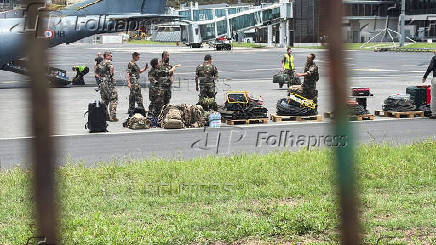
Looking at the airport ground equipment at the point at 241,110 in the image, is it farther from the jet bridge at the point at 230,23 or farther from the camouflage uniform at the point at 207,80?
the jet bridge at the point at 230,23

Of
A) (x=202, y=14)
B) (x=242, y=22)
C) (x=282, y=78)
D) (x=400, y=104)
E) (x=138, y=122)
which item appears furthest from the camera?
(x=202, y=14)

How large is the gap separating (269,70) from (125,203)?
39.7 meters

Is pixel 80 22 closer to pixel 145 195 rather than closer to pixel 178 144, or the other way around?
pixel 178 144

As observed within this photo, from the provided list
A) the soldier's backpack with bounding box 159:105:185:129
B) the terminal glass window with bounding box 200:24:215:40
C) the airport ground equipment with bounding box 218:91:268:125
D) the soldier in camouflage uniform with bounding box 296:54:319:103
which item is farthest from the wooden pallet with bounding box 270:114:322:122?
the terminal glass window with bounding box 200:24:215:40

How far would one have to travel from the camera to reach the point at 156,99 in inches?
840

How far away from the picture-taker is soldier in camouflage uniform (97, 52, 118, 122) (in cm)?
2158

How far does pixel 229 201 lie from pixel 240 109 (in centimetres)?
1079

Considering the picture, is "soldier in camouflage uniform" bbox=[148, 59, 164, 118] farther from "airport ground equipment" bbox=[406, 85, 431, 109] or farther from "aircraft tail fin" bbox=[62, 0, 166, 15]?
"aircraft tail fin" bbox=[62, 0, 166, 15]

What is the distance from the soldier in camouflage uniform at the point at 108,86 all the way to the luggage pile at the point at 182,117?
2046 millimetres

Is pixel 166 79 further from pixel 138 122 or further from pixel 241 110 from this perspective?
Answer: pixel 241 110

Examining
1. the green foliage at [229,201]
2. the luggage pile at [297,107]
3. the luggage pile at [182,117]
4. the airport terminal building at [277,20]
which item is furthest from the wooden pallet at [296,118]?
the airport terminal building at [277,20]

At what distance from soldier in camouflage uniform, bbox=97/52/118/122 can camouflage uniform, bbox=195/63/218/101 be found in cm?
287

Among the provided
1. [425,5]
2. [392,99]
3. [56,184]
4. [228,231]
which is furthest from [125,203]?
[425,5]

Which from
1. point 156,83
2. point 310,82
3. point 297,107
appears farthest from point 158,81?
point 310,82
